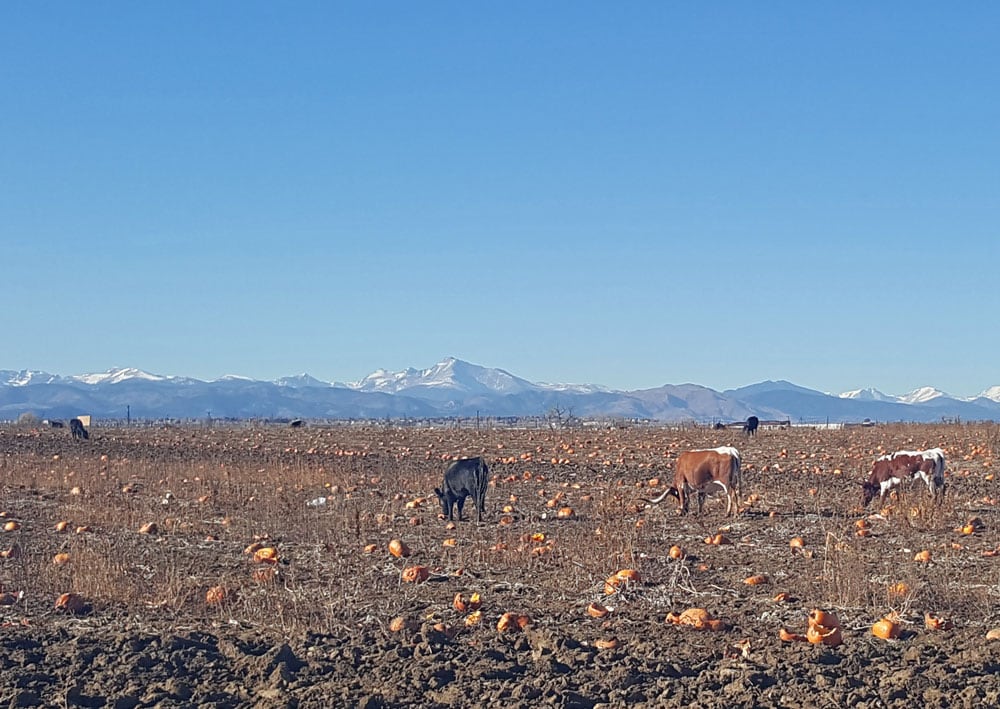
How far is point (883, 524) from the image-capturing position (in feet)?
54.4

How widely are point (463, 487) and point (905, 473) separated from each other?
24.8 feet

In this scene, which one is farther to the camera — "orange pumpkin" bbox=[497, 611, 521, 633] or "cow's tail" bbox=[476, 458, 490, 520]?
"cow's tail" bbox=[476, 458, 490, 520]

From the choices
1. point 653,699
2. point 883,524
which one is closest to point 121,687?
point 653,699

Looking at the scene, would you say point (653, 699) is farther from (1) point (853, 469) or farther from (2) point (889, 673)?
(1) point (853, 469)


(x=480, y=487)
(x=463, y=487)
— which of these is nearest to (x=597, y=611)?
(x=480, y=487)

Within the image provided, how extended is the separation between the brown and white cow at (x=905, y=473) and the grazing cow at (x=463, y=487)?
6.54 meters

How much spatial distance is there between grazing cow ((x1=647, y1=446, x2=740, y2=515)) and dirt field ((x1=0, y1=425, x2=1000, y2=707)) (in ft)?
1.63

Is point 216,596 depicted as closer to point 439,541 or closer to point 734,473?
point 439,541

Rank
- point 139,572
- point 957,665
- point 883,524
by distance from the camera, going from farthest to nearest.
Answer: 1. point 883,524
2. point 139,572
3. point 957,665

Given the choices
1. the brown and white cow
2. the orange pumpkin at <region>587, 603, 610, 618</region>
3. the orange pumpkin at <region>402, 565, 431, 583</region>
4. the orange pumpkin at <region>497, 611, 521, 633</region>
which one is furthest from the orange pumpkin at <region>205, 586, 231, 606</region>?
the brown and white cow

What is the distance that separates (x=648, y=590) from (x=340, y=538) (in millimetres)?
5110

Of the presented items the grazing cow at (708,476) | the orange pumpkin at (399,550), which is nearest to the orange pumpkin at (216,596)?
the orange pumpkin at (399,550)

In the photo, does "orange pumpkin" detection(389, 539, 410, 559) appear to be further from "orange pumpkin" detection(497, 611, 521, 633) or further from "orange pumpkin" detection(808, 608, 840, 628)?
"orange pumpkin" detection(808, 608, 840, 628)

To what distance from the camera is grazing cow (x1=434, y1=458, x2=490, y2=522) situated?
60.5ft
